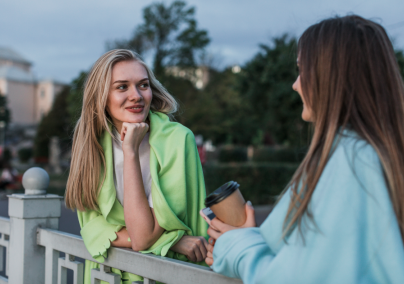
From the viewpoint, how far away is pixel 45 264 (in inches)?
92.5

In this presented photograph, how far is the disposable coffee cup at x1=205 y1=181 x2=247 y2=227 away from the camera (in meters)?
1.29

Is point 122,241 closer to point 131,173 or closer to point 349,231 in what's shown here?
point 131,173

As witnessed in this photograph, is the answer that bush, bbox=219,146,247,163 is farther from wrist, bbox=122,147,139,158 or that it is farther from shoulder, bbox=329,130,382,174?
shoulder, bbox=329,130,382,174

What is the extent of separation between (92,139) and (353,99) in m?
1.35

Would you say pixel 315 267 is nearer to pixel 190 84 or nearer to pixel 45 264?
pixel 45 264

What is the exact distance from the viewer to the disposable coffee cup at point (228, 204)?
129 cm

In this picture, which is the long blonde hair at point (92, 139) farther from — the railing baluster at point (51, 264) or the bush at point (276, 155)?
the bush at point (276, 155)

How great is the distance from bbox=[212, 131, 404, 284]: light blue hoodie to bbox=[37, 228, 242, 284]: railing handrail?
33 cm

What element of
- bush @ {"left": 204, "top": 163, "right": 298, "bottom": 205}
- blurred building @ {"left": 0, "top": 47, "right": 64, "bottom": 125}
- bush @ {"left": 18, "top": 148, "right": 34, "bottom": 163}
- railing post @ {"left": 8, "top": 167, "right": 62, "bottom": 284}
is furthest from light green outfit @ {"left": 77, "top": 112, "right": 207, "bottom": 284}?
blurred building @ {"left": 0, "top": 47, "right": 64, "bottom": 125}

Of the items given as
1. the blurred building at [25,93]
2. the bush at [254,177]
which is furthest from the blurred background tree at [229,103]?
the blurred building at [25,93]

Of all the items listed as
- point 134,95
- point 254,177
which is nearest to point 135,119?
point 134,95

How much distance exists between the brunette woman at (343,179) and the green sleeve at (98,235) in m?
0.83

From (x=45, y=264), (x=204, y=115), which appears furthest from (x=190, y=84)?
(x=45, y=264)

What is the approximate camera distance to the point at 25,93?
2554 inches
